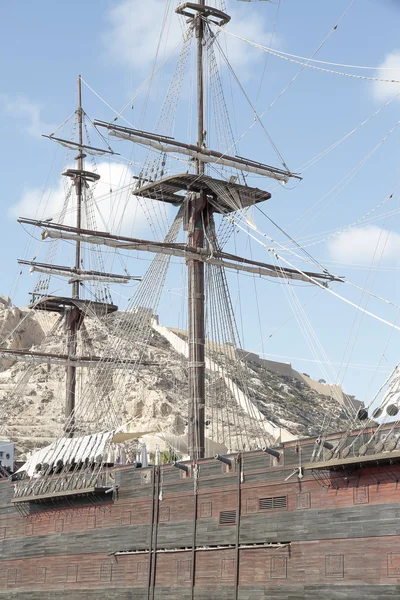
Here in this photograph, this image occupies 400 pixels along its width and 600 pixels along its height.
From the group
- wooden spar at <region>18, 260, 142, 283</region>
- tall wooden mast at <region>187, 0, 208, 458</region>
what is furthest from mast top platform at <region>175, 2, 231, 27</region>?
wooden spar at <region>18, 260, 142, 283</region>

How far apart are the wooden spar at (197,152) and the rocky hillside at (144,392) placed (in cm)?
1814

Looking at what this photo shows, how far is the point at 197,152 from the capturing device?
103ft

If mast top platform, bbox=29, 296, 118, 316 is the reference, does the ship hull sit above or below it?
below

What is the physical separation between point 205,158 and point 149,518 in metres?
12.7

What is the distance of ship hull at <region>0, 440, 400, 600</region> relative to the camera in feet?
62.5

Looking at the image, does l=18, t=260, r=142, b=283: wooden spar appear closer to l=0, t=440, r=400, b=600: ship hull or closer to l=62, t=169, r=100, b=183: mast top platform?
l=62, t=169, r=100, b=183: mast top platform

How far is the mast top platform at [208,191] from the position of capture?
101 feet

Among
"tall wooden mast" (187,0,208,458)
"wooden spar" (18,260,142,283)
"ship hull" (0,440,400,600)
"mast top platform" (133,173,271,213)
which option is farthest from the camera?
"wooden spar" (18,260,142,283)

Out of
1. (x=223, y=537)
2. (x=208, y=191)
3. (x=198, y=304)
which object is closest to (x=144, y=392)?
(x=208, y=191)

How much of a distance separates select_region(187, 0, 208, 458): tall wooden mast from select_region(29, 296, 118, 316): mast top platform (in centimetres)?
1686

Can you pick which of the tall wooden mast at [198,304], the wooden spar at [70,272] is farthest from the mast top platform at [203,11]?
the wooden spar at [70,272]

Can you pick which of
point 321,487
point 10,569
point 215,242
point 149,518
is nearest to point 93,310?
point 215,242

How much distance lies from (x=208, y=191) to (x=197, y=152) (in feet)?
4.70

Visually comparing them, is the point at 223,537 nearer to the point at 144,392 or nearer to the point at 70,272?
the point at 70,272
